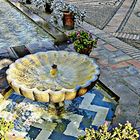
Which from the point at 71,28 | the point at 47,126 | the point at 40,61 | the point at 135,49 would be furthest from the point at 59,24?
the point at 47,126

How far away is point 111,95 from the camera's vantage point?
18.7 feet

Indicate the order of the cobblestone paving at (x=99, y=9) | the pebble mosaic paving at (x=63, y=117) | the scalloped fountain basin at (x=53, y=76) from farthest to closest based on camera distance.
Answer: the cobblestone paving at (x=99, y=9)
the pebble mosaic paving at (x=63, y=117)
the scalloped fountain basin at (x=53, y=76)

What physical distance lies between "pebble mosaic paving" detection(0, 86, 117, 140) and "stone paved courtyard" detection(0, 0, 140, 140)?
0.36 feet

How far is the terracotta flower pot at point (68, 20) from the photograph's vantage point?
8.48 meters

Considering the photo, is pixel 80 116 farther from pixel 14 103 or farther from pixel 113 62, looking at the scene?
pixel 113 62

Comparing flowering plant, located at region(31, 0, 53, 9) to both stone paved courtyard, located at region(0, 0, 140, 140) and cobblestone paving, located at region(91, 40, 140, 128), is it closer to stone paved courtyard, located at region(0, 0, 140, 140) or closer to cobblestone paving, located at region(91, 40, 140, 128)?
stone paved courtyard, located at region(0, 0, 140, 140)

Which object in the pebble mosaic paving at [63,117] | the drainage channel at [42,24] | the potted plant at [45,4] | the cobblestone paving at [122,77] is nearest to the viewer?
the pebble mosaic paving at [63,117]

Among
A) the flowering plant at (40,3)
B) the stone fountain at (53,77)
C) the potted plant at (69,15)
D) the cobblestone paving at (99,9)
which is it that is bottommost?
the cobblestone paving at (99,9)

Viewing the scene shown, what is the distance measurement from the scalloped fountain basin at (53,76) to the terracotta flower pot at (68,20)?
3.34 m

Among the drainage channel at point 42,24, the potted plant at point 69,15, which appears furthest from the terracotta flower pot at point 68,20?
the drainage channel at point 42,24

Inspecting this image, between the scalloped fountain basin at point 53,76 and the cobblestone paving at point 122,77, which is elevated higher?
the scalloped fountain basin at point 53,76

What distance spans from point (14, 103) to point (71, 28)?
3.82 metres

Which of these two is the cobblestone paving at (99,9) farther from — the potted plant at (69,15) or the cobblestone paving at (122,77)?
the cobblestone paving at (122,77)

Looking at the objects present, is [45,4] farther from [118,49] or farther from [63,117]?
[63,117]
